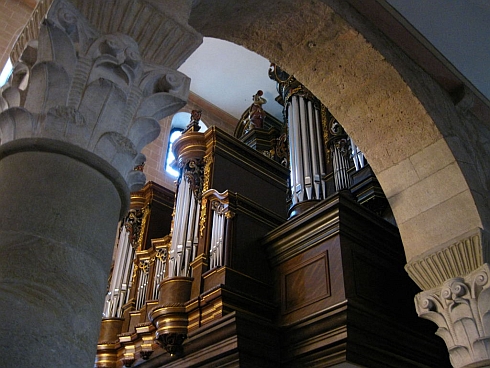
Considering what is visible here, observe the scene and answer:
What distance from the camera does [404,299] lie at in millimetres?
4828

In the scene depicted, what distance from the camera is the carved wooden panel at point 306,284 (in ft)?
14.7

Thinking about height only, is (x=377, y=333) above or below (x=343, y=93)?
below

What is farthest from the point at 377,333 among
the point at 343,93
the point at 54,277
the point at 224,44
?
the point at 224,44

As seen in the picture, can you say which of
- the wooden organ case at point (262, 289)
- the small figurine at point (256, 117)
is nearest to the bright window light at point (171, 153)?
the small figurine at point (256, 117)

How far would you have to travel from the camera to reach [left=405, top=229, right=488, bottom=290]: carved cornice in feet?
11.2

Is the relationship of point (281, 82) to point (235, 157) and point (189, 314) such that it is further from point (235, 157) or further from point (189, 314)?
point (189, 314)

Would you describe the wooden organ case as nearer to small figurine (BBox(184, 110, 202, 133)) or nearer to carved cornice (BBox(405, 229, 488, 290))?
small figurine (BBox(184, 110, 202, 133))

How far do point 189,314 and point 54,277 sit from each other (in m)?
3.30

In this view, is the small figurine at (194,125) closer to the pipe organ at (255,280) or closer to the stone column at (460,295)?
the pipe organ at (255,280)

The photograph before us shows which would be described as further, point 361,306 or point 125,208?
point 361,306

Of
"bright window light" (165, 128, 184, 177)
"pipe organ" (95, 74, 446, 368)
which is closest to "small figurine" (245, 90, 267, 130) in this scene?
"bright window light" (165, 128, 184, 177)

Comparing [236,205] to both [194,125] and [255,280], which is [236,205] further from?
[194,125]

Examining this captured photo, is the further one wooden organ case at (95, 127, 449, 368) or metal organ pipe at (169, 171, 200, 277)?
metal organ pipe at (169, 171, 200, 277)

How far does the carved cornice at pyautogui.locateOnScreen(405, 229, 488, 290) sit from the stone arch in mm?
76
